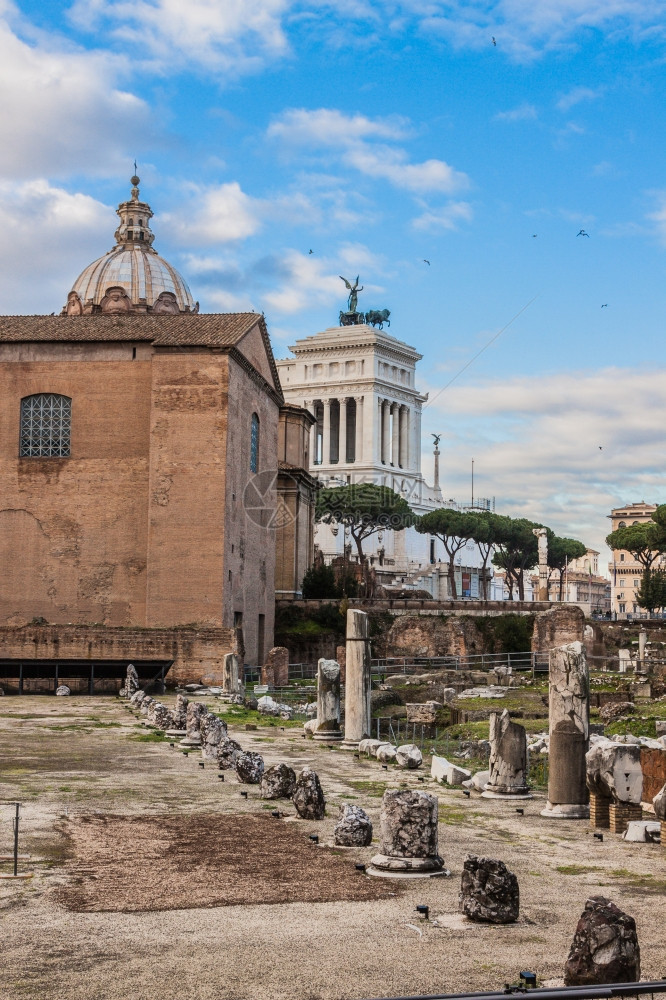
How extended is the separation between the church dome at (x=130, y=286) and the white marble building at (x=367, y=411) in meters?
29.2

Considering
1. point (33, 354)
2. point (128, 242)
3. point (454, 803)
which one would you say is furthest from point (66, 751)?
point (128, 242)

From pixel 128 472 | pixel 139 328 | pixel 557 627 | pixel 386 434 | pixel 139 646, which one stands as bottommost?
pixel 139 646

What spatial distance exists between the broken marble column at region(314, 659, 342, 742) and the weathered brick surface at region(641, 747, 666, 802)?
8067 millimetres

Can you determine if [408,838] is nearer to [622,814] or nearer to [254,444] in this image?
[622,814]

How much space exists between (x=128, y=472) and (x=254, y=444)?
550 cm

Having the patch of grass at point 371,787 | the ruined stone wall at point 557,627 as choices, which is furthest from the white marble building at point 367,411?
the patch of grass at point 371,787

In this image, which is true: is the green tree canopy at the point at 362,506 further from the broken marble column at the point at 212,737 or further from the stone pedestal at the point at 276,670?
the broken marble column at the point at 212,737

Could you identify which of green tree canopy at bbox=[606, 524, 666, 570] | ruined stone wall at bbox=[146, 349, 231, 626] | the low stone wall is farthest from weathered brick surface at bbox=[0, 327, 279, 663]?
green tree canopy at bbox=[606, 524, 666, 570]

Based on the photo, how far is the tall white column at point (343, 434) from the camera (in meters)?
93.8

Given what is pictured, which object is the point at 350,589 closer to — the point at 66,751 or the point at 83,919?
the point at 66,751

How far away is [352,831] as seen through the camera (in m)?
9.44

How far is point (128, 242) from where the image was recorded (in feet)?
203

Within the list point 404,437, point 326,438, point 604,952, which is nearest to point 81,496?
point 604,952

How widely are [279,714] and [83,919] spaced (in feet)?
56.2
